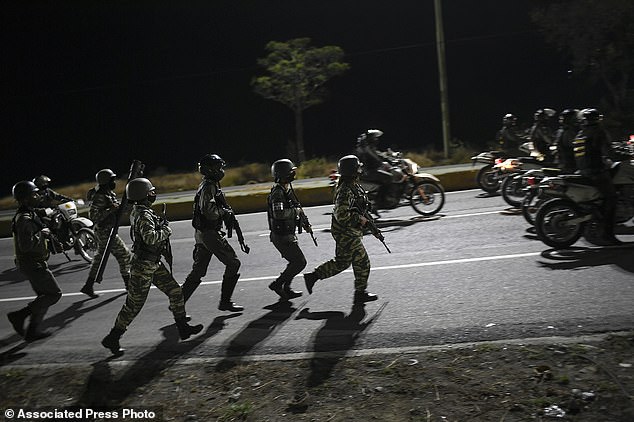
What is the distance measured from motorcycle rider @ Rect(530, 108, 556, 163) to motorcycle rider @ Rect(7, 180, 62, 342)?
8.57 meters

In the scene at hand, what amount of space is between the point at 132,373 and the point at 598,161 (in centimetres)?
620

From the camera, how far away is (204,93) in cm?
4481

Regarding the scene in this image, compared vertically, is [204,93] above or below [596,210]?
above

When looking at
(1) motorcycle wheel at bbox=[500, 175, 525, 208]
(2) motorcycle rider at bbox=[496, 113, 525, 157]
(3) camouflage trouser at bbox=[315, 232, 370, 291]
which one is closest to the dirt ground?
(3) camouflage trouser at bbox=[315, 232, 370, 291]

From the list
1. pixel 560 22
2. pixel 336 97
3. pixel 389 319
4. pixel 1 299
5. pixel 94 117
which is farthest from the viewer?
pixel 94 117

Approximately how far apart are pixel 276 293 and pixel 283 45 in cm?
2326

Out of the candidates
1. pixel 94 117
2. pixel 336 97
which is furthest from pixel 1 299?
pixel 94 117

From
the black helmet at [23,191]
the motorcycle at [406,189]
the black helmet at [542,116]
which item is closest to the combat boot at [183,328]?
the black helmet at [23,191]

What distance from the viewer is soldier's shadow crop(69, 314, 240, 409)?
575cm

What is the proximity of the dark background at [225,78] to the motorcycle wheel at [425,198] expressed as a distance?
992 inches

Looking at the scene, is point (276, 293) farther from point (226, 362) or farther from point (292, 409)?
point (292, 409)

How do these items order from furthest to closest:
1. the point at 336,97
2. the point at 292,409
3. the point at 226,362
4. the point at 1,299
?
the point at 336,97 < the point at 1,299 < the point at 226,362 < the point at 292,409

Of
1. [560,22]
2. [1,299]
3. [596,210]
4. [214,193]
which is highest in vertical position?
[560,22]

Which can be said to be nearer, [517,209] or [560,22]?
[517,209]
